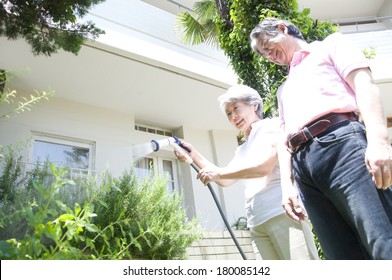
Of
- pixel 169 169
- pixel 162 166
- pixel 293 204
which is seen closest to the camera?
pixel 293 204

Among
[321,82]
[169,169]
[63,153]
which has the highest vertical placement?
[63,153]

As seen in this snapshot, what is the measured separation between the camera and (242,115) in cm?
203

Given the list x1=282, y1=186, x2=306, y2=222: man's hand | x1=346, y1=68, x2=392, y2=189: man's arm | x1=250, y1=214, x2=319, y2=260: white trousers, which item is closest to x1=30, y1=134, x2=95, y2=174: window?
x1=250, y1=214, x2=319, y2=260: white trousers

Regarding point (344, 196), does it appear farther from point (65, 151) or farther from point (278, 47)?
point (65, 151)

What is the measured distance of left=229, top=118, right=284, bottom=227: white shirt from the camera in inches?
68.1

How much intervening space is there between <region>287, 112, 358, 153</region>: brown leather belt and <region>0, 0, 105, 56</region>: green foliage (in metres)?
2.14

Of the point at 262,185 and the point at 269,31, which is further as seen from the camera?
the point at 262,185

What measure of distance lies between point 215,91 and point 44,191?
5853mm

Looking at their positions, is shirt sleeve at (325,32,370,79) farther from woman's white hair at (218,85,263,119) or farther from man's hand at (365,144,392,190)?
woman's white hair at (218,85,263,119)

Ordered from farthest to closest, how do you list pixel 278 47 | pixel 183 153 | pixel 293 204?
pixel 183 153 → pixel 278 47 → pixel 293 204

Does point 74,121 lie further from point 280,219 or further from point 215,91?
point 280,219

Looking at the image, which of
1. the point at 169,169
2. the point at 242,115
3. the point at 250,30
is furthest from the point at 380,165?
the point at 169,169

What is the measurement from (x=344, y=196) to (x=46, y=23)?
2451mm

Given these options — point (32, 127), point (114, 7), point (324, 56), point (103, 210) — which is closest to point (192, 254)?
point (103, 210)
